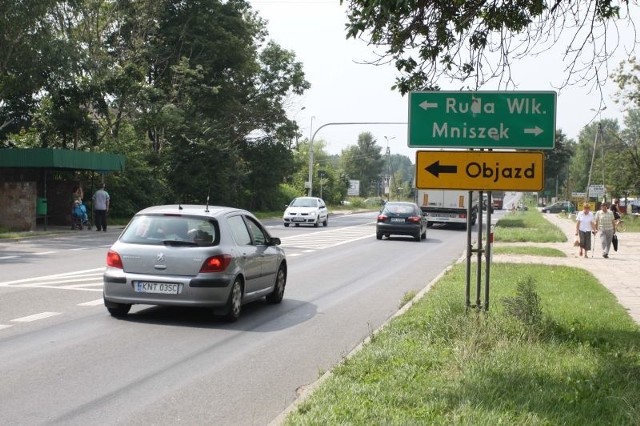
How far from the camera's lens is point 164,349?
8938 mm

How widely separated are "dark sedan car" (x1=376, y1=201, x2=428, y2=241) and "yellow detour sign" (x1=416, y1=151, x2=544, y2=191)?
22.6 metres

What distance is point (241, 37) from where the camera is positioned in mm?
53062

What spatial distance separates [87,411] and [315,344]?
365cm

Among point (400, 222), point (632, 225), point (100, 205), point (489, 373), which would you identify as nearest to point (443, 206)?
point (400, 222)

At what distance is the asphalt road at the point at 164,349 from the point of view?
21.3 feet

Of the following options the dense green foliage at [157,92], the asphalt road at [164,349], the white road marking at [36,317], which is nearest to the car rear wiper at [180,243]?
the asphalt road at [164,349]

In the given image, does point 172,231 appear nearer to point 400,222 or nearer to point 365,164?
point 400,222

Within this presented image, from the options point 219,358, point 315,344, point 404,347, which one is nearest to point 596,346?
point 404,347

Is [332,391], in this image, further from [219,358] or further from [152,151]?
[152,151]

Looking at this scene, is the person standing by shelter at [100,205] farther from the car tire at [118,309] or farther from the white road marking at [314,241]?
the car tire at [118,309]

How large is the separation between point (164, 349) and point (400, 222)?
23806mm

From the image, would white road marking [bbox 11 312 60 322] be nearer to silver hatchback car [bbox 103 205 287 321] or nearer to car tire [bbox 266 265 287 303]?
silver hatchback car [bbox 103 205 287 321]

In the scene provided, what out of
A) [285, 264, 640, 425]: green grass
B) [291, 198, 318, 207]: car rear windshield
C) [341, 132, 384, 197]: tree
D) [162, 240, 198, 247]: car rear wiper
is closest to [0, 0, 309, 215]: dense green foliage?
[291, 198, 318, 207]: car rear windshield

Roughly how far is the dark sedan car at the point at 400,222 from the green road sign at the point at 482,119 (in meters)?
22.6
